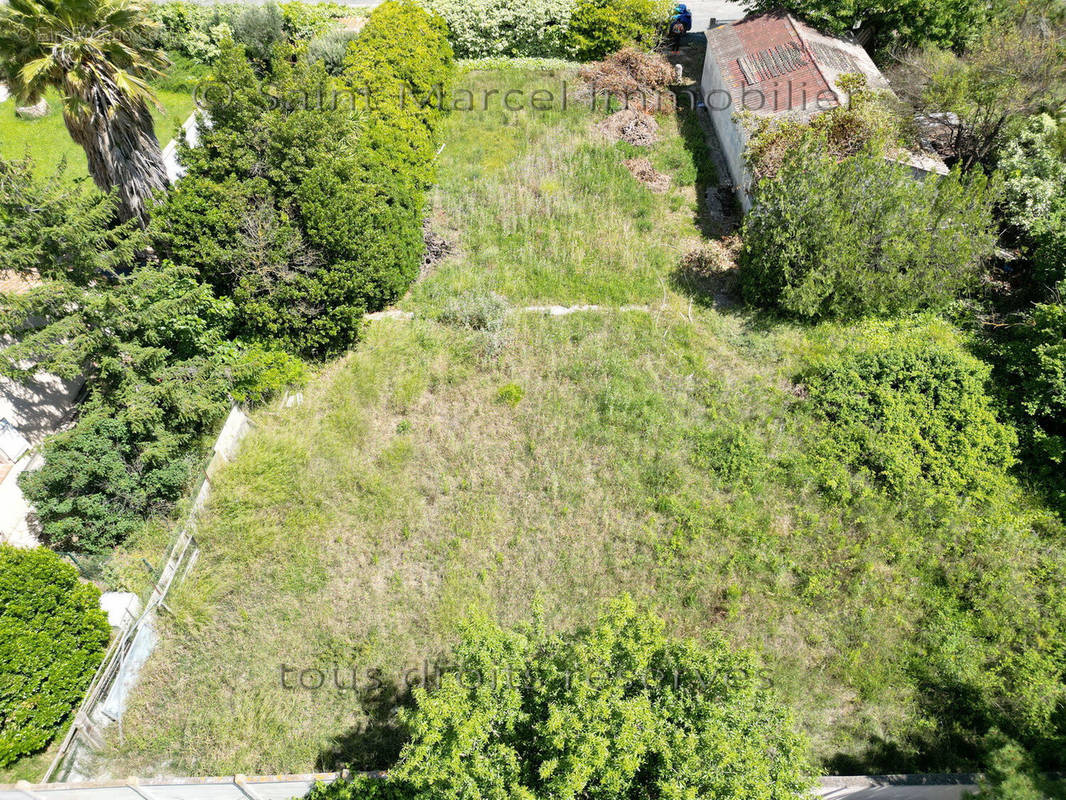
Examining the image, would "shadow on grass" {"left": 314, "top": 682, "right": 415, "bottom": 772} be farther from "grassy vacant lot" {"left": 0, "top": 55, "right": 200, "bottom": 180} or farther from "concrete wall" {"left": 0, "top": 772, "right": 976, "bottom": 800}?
"grassy vacant lot" {"left": 0, "top": 55, "right": 200, "bottom": 180}

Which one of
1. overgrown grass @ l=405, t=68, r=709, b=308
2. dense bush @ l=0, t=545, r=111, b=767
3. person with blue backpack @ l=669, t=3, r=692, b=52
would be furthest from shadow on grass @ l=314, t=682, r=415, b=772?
person with blue backpack @ l=669, t=3, r=692, b=52

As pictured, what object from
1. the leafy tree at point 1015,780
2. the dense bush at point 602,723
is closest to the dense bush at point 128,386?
the dense bush at point 602,723

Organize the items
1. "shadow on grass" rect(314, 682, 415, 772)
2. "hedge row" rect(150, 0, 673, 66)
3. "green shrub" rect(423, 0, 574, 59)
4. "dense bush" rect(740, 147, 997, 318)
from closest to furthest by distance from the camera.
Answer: "shadow on grass" rect(314, 682, 415, 772) → "dense bush" rect(740, 147, 997, 318) → "hedge row" rect(150, 0, 673, 66) → "green shrub" rect(423, 0, 574, 59)

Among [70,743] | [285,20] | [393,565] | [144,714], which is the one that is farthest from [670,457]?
[285,20]

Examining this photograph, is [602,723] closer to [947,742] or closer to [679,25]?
[947,742]

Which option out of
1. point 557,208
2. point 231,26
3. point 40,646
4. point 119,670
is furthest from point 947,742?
point 231,26

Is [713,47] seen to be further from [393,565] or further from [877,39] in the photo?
[393,565]
